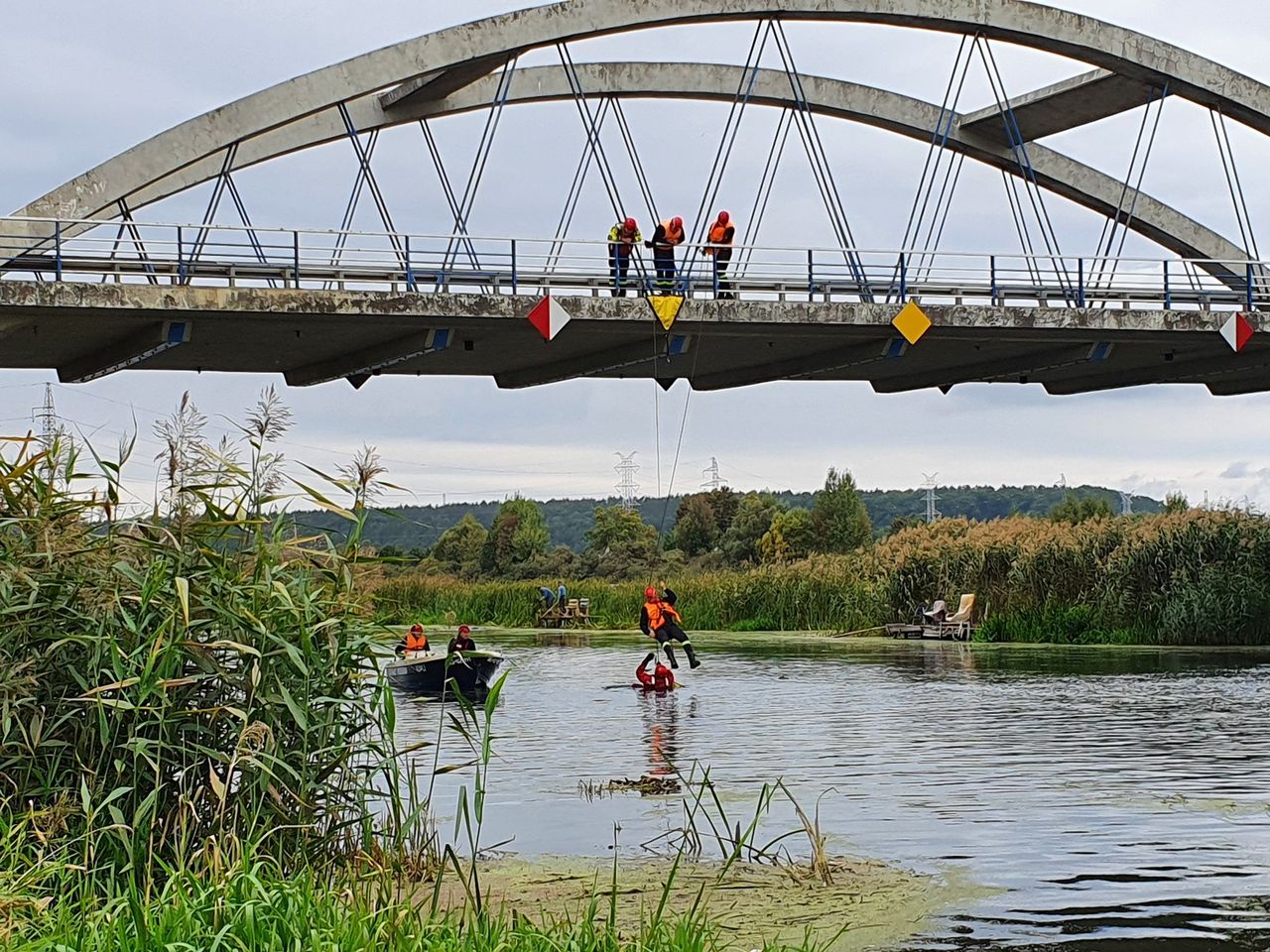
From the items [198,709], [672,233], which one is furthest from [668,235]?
[198,709]

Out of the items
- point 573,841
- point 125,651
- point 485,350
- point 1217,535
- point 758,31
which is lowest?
point 573,841

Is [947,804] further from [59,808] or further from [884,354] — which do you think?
[884,354]

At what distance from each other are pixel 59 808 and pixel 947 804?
25.7 ft

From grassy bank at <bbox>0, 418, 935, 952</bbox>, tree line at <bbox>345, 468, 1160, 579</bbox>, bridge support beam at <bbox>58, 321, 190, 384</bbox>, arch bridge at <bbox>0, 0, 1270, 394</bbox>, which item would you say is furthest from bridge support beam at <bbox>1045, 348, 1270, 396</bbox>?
tree line at <bbox>345, 468, 1160, 579</bbox>

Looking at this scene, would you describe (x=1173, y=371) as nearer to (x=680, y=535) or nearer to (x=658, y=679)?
(x=658, y=679)

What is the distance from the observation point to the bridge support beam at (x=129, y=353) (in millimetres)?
25078

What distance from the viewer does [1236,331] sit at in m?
29.7

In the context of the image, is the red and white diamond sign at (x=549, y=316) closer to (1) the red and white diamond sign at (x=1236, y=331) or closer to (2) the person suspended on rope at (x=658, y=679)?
(2) the person suspended on rope at (x=658, y=679)

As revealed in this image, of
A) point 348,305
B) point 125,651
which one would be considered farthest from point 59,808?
point 348,305

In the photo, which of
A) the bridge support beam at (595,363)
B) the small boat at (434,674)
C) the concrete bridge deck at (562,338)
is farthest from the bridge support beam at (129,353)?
the bridge support beam at (595,363)

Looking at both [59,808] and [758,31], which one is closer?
[59,808]

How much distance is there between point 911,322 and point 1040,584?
14.4 meters

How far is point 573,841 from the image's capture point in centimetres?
1316

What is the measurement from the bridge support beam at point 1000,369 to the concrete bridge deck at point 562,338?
4 cm
